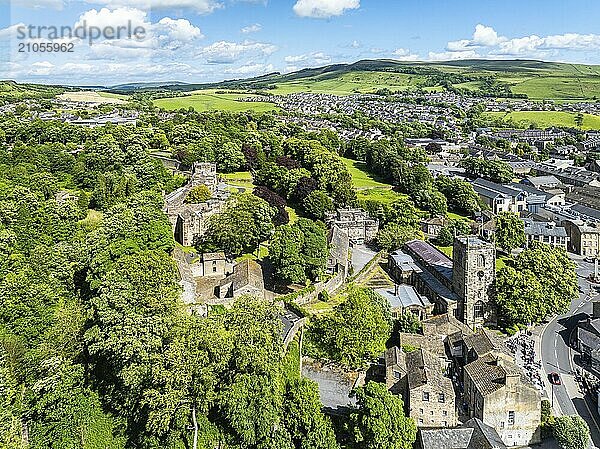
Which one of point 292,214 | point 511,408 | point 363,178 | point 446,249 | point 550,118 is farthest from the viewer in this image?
point 550,118

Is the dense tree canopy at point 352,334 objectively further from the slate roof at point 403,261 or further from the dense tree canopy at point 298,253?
the slate roof at point 403,261

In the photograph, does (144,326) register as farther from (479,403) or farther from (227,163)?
(227,163)

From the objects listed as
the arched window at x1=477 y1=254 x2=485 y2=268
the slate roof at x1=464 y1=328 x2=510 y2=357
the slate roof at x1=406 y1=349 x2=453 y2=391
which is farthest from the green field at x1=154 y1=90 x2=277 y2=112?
the slate roof at x1=406 y1=349 x2=453 y2=391

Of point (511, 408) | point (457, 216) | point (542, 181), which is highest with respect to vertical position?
point (542, 181)

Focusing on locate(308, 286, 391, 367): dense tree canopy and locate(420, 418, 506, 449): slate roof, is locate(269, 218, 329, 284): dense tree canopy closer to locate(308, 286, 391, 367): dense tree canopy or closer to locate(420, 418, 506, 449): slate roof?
locate(308, 286, 391, 367): dense tree canopy

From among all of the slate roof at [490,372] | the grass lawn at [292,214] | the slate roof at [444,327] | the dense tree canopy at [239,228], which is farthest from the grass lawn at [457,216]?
→ the slate roof at [490,372]

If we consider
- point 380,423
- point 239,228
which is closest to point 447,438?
point 380,423

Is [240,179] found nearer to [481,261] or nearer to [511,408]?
[481,261]
